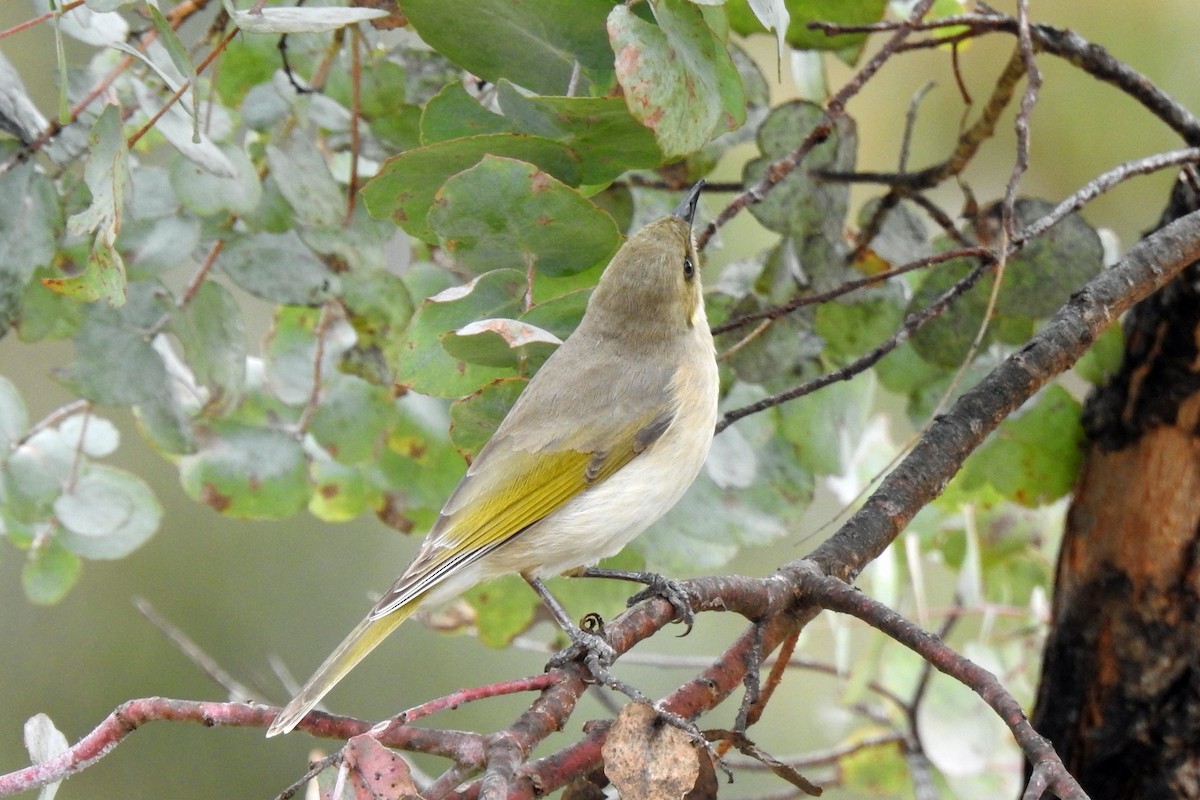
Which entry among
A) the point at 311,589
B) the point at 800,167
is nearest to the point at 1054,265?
the point at 800,167

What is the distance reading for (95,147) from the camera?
52.2 inches

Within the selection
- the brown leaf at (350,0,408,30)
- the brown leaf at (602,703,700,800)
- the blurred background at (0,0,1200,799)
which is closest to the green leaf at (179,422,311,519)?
the brown leaf at (350,0,408,30)

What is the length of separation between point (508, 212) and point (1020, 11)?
2.58ft

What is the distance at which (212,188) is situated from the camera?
1.65 meters

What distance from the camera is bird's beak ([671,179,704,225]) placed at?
6.40 ft

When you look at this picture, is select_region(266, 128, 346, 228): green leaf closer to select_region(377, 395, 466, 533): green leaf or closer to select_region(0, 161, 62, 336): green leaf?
select_region(0, 161, 62, 336): green leaf

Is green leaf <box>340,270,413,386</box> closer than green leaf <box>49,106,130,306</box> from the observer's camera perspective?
No

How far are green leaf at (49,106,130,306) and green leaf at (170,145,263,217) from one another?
0.99 feet

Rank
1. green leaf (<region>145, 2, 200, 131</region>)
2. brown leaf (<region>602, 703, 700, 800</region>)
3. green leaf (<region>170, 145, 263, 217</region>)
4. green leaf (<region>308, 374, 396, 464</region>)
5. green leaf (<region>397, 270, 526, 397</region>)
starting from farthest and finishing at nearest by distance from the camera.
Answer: green leaf (<region>308, 374, 396, 464</region>) → green leaf (<region>170, 145, 263, 217</region>) → green leaf (<region>397, 270, 526, 397</region>) → green leaf (<region>145, 2, 200, 131</region>) → brown leaf (<region>602, 703, 700, 800</region>)

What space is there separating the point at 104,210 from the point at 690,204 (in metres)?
0.94

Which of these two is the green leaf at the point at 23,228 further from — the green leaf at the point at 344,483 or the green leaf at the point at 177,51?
the green leaf at the point at 344,483

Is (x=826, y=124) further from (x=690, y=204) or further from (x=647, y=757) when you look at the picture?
(x=647, y=757)

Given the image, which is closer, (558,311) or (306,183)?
(558,311)

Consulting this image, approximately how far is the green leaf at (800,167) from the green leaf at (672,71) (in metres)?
0.45
